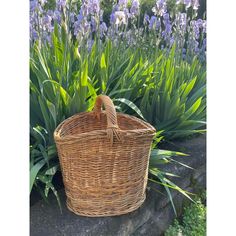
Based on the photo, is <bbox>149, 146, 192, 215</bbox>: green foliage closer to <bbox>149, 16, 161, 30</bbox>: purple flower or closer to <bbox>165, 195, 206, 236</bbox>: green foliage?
<bbox>165, 195, 206, 236</bbox>: green foliage

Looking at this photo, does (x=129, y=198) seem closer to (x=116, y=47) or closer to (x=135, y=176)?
(x=135, y=176)

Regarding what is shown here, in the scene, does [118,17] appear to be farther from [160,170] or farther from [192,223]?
[192,223]

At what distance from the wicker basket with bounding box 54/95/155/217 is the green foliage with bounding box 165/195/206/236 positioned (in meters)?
0.37

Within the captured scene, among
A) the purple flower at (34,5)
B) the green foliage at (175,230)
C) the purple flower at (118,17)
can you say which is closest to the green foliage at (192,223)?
the green foliage at (175,230)

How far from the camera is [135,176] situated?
5.07ft

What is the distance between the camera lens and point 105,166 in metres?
1.46

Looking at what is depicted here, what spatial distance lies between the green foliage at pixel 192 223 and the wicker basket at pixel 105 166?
370 mm

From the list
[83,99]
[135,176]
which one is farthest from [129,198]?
[83,99]

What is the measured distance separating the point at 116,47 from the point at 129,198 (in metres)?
1.19

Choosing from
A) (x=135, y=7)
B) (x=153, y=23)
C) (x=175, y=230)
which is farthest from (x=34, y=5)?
(x=175, y=230)

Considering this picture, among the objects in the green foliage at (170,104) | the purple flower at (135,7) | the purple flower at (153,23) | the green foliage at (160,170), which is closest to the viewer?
the green foliage at (160,170)

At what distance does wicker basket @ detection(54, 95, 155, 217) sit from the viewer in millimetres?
1412

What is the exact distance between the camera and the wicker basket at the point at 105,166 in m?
1.41

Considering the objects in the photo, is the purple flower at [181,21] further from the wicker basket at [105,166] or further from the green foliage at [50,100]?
the wicker basket at [105,166]
